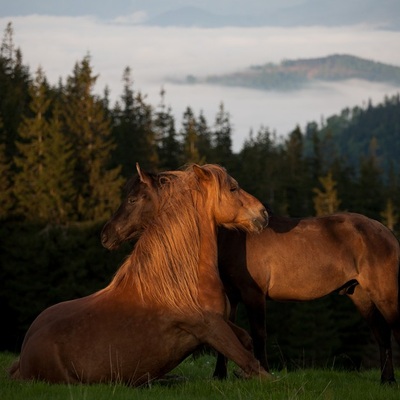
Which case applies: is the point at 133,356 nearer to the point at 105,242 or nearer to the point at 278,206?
the point at 105,242

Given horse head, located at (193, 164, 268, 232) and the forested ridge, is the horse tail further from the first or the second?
the forested ridge

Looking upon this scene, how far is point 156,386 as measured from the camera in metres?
7.73

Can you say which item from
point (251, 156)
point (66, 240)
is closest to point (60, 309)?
point (66, 240)

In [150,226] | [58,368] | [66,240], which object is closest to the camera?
[58,368]

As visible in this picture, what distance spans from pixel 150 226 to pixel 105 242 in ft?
2.75

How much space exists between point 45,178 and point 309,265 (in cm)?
5658

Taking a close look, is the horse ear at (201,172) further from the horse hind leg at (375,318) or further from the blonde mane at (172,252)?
the horse hind leg at (375,318)

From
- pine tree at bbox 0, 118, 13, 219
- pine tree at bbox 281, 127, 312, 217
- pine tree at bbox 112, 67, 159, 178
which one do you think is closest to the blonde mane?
pine tree at bbox 0, 118, 13, 219

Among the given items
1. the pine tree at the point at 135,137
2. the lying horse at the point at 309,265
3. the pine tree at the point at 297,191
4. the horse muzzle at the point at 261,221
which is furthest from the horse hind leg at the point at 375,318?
the pine tree at the point at 297,191

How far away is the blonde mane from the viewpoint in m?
7.88

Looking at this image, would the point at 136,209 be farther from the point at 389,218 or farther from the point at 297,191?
the point at 297,191

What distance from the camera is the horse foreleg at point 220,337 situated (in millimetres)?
7742

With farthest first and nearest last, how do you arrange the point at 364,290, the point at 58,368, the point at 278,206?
the point at 278,206
the point at 364,290
the point at 58,368

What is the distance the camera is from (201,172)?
8375mm
